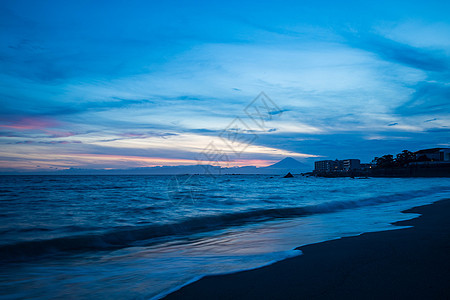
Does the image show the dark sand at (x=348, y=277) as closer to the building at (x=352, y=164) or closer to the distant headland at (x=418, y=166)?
the distant headland at (x=418, y=166)

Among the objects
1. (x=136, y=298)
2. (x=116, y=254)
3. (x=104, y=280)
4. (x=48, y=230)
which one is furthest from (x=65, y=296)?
(x=48, y=230)

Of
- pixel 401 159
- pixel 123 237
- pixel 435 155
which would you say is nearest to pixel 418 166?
pixel 435 155

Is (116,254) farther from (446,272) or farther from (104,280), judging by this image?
(446,272)

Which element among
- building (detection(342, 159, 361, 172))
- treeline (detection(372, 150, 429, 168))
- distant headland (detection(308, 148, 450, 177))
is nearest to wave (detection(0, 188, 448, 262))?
distant headland (detection(308, 148, 450, 177))

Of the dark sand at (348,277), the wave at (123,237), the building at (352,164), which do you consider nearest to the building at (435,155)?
the building at (352,164)

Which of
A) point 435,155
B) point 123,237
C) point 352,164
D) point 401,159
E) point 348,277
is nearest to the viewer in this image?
point 348,277

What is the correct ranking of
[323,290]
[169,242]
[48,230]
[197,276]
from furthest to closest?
[48,230] < [169,242] < [197,276] < [323,290]

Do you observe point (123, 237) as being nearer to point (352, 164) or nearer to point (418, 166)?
point (418, 166)

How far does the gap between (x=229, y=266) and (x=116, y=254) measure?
248cm

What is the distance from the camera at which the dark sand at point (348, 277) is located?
7.25 feet

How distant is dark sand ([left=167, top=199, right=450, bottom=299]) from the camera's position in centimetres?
221

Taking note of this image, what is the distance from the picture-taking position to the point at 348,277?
258 cm

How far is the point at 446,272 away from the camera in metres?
2.54

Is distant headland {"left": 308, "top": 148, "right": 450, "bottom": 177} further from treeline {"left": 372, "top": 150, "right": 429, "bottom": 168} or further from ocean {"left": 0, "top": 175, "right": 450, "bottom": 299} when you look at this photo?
ocean {"left": 0, "top": 175, "right": 450, "bottom": 299}
